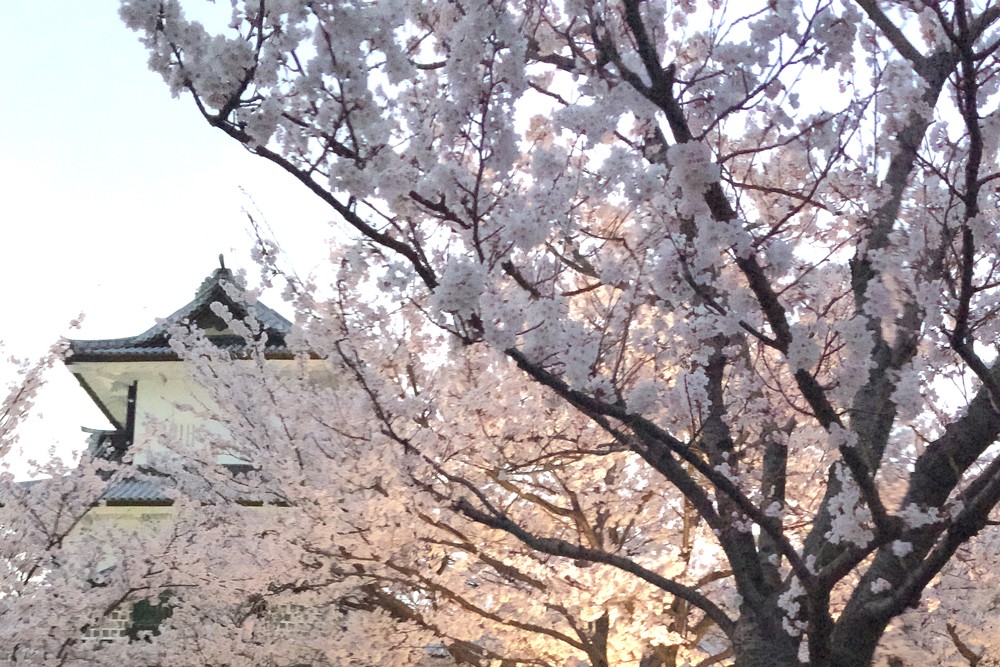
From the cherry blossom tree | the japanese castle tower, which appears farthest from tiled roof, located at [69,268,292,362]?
the cherry blossom tree

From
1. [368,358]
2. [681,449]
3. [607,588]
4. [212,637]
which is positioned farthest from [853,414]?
[212,637]

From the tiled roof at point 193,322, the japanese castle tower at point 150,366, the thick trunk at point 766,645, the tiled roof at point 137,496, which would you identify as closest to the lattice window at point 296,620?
the tiled roof at point 137,496

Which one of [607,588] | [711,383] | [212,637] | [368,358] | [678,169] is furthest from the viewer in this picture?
[212,637]

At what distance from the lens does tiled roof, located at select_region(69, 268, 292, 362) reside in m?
16.6

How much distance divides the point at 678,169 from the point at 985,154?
210 cm

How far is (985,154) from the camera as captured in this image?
Answer: 4.64m

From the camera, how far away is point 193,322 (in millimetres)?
16953

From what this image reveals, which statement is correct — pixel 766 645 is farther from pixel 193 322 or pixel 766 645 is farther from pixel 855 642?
pixel 193 322

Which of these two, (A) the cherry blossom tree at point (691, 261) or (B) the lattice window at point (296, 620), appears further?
(B) the lattice window at point (296, 620)

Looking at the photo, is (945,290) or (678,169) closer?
(678,169)

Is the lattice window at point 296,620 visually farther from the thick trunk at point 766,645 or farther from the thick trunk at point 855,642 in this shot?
the thick trunk at point 855,642

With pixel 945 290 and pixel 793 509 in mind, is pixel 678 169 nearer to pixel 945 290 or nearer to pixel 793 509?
pixel 945 290

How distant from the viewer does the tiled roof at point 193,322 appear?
16594mm

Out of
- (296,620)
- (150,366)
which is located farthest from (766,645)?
(150,366)
